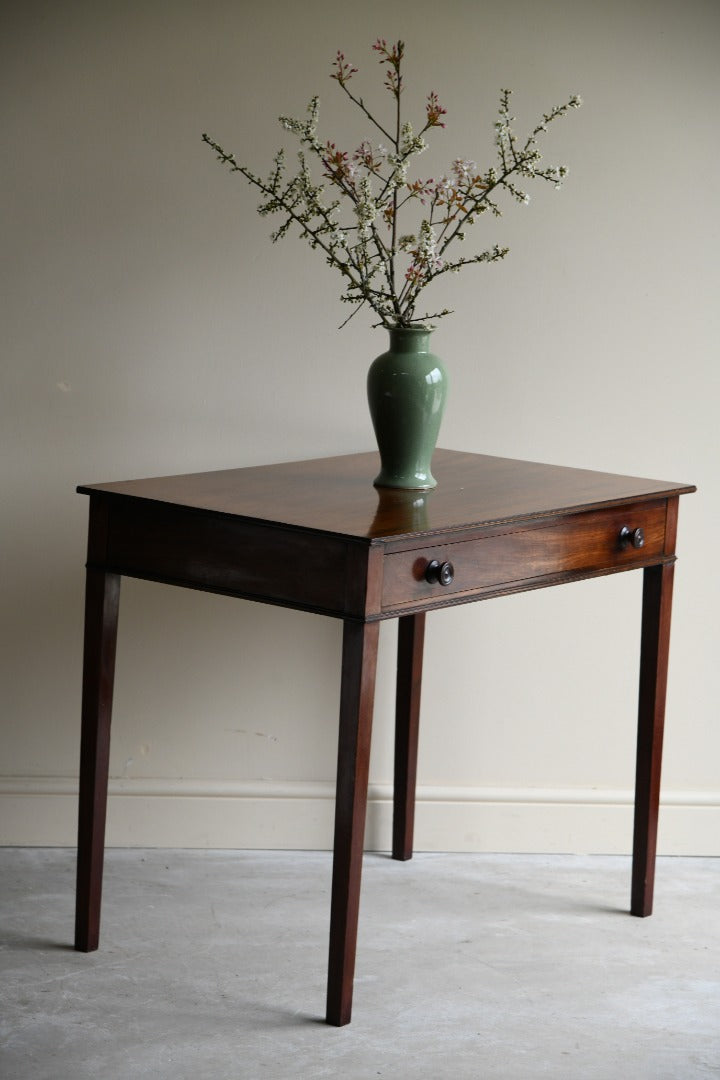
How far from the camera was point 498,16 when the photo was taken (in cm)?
292

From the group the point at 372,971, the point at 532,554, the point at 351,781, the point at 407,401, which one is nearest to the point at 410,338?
the point at 407,401

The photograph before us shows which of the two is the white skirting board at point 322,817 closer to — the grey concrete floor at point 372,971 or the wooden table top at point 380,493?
the grey concrete floor at point 372,971

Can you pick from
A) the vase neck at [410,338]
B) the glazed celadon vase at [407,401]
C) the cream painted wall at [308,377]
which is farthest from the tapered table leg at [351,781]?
the cream painted wall at [308,377]

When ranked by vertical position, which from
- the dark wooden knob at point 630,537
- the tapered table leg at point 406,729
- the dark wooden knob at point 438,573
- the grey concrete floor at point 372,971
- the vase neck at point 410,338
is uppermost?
the vase neck at point 410,338

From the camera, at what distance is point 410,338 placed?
2420mm

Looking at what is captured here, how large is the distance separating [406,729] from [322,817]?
277mm

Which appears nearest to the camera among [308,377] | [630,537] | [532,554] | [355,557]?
[355,557]

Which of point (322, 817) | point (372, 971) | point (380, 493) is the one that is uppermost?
point (380, 493)

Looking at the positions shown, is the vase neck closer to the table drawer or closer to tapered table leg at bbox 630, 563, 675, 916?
the table drawer

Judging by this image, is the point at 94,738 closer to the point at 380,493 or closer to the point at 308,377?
the point at 380,493

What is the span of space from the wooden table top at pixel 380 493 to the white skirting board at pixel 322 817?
77 centimetres

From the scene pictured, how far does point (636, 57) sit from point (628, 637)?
1.23 m

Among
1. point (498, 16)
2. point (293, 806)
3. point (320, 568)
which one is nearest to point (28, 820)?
point (293, 806)

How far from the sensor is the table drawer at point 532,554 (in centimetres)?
218
